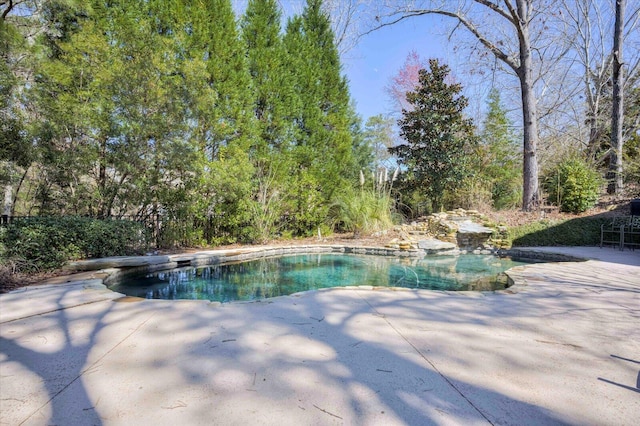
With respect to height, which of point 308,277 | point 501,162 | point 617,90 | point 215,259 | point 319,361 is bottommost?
point 308,277

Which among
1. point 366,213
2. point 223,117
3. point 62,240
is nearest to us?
point 62,240

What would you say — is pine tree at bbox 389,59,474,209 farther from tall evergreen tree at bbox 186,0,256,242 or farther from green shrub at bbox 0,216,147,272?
green shrub at bbox 0,216,147,272

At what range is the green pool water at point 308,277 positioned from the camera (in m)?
3.64

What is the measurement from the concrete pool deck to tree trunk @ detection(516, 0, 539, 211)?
656 cm

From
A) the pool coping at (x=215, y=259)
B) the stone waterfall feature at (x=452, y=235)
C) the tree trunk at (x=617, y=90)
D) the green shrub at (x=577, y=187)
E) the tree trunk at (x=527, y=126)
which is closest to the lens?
the pool coping at (x=215, y=259)

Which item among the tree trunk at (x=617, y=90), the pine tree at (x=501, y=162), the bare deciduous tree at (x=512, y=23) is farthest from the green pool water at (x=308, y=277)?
the tree trunk at (x=617, y=90)

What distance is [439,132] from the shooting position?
878 centimetres

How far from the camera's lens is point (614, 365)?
1.42m

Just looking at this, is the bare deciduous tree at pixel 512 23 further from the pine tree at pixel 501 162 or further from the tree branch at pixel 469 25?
the pine tree at pixel 501 162

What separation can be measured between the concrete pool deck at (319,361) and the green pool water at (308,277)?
1.19 m

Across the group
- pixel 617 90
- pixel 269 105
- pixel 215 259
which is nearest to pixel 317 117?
pixel 269 105

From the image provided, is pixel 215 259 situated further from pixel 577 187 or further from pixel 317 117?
pixel 577 187

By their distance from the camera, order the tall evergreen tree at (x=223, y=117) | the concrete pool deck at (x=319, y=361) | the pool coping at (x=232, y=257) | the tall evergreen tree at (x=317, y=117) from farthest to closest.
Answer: the tall evergreen tree at (x=317, y=117), the tall evergreen tree at (x=223, y=117), the pool coping at (x=232, y=257), the concrete pool deck at (x=319, y=361)

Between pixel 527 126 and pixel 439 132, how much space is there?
7.48 ft
